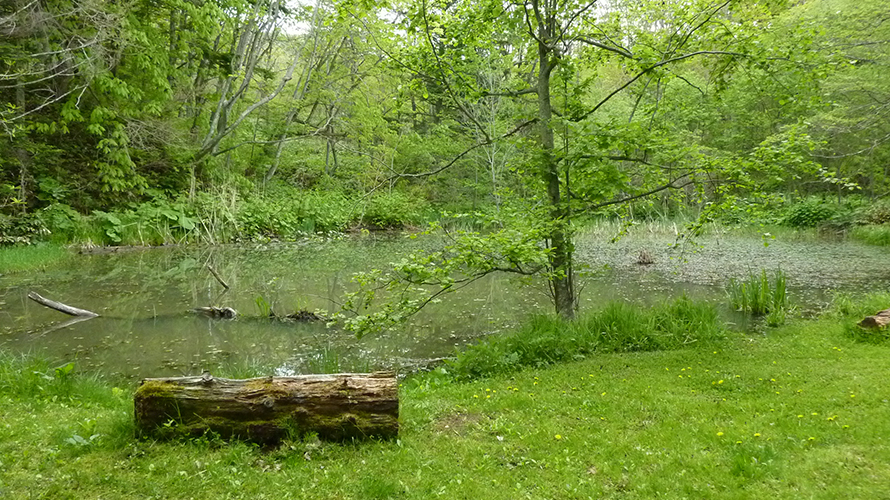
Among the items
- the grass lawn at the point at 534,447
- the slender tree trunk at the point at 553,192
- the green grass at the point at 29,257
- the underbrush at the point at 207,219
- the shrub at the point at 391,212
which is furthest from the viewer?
the shrub at the point at 391,212

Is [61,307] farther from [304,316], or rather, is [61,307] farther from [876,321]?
[876,321]

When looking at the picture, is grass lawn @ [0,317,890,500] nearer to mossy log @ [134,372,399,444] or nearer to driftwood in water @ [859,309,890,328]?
mossy log @ [134,372,399,444]

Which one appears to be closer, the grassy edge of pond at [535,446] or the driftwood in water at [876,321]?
the grassy edge of pond at [535,446]

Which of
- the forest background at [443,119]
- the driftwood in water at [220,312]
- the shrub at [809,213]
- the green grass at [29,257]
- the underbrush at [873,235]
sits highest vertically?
the forest background at [443,119]

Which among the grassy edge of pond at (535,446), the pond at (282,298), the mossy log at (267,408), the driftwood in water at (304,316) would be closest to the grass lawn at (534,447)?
the grassy edge of pond at (535,446)

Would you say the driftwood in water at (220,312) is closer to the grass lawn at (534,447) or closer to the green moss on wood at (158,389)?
the grass lawn at (534,447)

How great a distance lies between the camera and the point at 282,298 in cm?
928

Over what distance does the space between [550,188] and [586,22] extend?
7.01 ft

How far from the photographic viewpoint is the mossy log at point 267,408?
10.9ft

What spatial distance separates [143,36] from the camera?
13.2 metres

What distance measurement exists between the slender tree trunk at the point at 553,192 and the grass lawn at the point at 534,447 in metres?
1.79

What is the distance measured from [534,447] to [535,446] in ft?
0.06

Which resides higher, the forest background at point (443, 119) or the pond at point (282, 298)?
the forest background at point (443, 119)

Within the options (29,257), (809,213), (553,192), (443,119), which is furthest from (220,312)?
(809,213)
